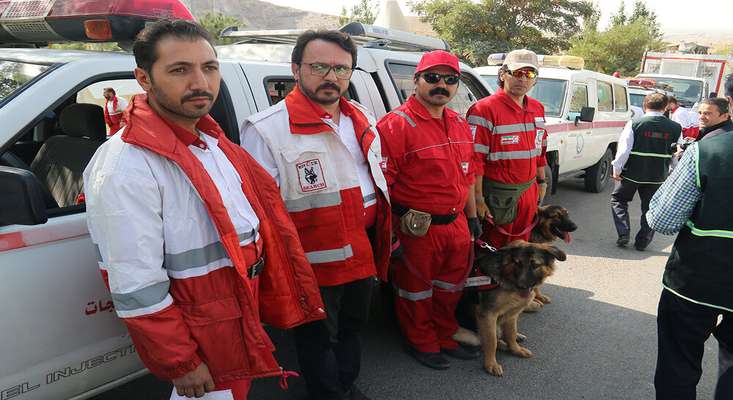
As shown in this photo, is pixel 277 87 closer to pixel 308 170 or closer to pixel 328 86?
pixel 328 86

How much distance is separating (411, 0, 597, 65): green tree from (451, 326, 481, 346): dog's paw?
70.7ft

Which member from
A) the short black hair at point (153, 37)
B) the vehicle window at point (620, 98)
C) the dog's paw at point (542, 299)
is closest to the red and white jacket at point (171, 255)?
the short black hair at point (153, 37)

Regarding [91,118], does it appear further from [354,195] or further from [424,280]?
[424,280]

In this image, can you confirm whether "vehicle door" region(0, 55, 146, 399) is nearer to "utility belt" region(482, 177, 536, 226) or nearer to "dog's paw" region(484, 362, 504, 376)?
"dog's paw" region(484, 362, 504, 376)

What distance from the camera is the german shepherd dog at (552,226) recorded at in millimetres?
4202

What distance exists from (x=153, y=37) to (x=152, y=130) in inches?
12.6

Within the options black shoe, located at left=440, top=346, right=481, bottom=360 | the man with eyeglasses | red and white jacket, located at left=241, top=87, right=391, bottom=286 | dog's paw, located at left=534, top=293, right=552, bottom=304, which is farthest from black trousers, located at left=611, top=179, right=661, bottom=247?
red and white jacket, located at left=241, top=87, right=391, bottom=286

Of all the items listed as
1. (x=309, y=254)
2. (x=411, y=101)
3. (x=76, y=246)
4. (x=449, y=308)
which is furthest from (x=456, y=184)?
(x=76, y=246)

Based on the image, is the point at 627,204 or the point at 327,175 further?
the point at 627,204

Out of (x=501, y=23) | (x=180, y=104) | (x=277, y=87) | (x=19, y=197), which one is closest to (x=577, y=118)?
(x=277, y=87)

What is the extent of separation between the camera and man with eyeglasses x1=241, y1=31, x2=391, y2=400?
2.40 metres

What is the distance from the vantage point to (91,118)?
2902 mm

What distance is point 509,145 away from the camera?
3.88 meters

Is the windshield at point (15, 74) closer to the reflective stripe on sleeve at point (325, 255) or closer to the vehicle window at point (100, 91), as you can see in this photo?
the vehicle window at point (100, 91)
